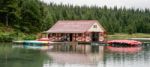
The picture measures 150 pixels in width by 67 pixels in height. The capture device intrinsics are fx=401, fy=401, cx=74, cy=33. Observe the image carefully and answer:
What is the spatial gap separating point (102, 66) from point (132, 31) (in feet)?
302

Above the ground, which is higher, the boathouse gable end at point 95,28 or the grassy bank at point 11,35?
the boathouse gable end at point 95,28

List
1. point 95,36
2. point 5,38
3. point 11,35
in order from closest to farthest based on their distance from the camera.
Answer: point 5,38
point 11,35
point 95,36

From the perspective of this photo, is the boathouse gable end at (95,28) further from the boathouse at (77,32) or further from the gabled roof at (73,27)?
the gabled roof at (73,27)

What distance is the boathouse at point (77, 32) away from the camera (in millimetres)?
65938

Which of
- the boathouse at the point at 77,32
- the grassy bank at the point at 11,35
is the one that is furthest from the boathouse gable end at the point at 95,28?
the grassy bank at the point at 11,35

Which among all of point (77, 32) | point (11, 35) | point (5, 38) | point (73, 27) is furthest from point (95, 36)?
point (5, 38)

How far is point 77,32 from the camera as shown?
65.0 m

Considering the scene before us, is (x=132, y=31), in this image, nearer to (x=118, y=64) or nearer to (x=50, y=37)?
(x=50, y=37)

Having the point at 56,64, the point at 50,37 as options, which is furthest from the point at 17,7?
the point at 56,64

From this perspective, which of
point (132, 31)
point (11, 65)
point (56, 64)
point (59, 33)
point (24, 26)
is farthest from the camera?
point (132, 31)

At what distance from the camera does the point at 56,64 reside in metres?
29.4

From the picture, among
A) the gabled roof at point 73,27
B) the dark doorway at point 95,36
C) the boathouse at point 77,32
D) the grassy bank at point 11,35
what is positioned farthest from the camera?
the dark doorway at point 95,36

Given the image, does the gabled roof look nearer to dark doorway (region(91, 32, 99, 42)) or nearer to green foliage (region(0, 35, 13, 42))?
dark doorway (region(91, 32, 99, 42))

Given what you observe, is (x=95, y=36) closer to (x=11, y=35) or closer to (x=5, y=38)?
(x=11, y=35)
